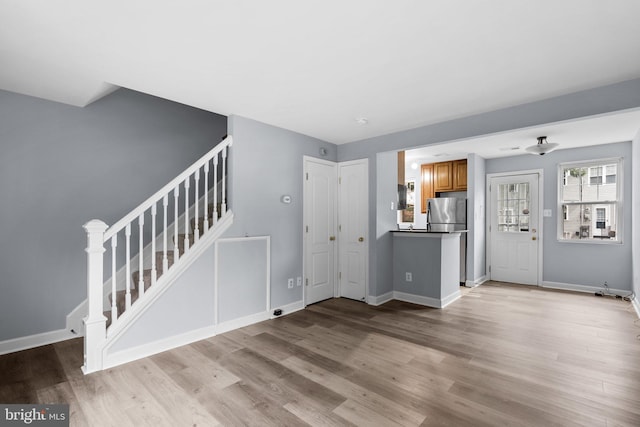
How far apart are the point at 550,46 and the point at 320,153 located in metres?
3.03

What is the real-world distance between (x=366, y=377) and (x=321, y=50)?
2.56 metres

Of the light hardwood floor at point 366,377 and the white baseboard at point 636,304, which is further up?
the white baseboard at point 636,304

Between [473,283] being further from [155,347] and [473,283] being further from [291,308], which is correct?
[155,347]

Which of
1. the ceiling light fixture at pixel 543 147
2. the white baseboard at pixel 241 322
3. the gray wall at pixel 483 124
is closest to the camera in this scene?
the gray wall at pixel 483 124

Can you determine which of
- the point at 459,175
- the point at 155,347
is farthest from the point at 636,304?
the point at 155,347

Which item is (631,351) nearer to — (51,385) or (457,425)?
(457,425)

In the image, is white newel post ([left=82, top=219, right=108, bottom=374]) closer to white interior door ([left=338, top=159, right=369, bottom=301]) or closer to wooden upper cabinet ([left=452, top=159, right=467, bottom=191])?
white interior door ([left=338, top=159, right=369, bottom=301])

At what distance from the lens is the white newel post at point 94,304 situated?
251 centimetres

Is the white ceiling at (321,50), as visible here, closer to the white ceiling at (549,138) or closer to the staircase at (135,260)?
the white ceiling at (549,138)

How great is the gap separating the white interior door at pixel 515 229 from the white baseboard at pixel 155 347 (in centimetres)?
564

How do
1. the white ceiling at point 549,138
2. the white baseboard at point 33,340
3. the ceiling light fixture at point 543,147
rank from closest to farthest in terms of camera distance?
the white baseboard at point 33,340 → the white ceiling at point 549,138 → the ceiling light fixture at point 543,147

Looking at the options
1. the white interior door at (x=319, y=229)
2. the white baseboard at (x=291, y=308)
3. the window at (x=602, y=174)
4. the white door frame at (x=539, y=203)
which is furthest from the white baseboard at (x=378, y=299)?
the window at (x=602, y=174)

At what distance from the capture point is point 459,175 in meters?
6.21

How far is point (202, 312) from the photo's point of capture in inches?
128
